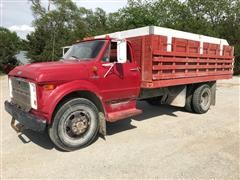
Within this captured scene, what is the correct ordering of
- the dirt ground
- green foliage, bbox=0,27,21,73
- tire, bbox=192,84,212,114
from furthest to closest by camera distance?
green foliage, bbox=0,27,21,73
tire, bbox=192,84,212,114
the dirt ground

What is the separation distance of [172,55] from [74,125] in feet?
9.92

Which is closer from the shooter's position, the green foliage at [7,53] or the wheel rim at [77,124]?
the wheel rim at [77,124]

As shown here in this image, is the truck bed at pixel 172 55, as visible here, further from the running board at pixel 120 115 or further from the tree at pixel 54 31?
the tree at pixel 54 31

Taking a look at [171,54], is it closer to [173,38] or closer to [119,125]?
[173,38]

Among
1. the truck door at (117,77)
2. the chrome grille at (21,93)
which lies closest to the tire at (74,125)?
the truck door at (117,77)

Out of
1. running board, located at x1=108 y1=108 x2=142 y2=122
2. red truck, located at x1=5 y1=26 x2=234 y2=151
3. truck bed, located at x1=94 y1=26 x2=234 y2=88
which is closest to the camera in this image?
red truck, located at x1=5 y1=26 x2=234 y2=151

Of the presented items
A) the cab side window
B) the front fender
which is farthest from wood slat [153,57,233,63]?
the front fender

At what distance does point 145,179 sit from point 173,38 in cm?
376

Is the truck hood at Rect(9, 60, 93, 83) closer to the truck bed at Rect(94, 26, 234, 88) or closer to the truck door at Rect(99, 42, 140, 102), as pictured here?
the truck door at Rect(99, 42, 140, 102)

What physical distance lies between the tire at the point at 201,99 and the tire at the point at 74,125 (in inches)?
146

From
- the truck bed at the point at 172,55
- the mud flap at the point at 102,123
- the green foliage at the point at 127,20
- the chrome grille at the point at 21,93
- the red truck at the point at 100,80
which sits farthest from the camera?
the green foliage at the point at 127,20

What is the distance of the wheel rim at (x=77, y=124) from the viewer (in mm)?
4406

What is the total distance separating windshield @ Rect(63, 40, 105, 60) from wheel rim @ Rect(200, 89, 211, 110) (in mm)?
4008

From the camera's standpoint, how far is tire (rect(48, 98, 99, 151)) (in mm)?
4242
